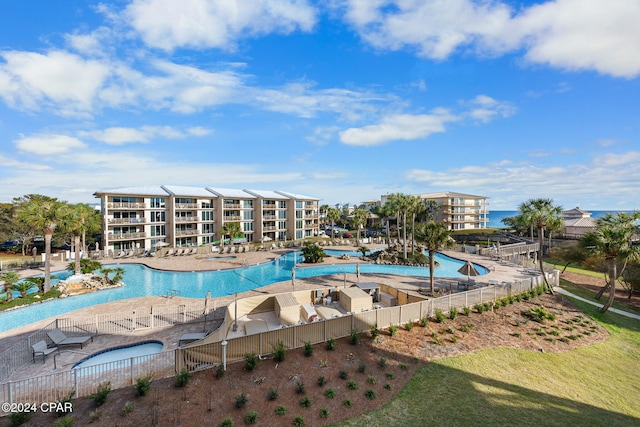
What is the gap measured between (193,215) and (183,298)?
29227mm

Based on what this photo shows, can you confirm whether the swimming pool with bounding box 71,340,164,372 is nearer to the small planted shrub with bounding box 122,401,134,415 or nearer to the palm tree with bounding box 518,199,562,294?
the small planted shrub with bounding box 122,401,134,415

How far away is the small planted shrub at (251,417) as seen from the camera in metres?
8.24

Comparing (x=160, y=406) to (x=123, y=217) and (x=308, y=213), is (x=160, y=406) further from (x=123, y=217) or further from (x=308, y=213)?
(x=308, y=213)

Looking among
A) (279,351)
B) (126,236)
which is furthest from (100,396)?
(126,236)

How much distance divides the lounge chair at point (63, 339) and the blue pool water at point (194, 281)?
4887 millimetres

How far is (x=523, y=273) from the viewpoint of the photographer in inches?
1059

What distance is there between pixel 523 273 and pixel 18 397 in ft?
111

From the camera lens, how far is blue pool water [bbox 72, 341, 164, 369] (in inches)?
480

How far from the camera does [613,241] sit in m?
18.2

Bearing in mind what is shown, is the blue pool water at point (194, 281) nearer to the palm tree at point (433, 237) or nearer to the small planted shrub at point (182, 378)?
the palm tree at point (433, 237)

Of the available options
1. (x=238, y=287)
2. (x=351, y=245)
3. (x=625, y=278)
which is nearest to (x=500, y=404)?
(x=238, y=287)

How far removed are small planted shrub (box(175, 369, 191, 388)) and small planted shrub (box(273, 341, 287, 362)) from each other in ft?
9.93

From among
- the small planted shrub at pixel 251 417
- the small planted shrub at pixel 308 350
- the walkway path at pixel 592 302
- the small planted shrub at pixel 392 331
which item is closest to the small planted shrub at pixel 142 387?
the small planted shrub at pixel 251 417

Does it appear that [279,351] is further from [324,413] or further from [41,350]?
[41,350]
